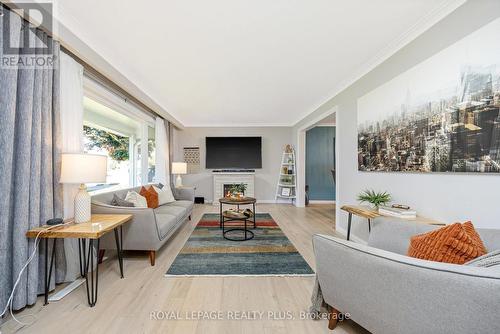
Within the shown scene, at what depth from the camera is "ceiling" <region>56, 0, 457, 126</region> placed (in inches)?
70.0

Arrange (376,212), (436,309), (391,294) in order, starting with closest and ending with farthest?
(436,309) < (391,294) < (376,212)

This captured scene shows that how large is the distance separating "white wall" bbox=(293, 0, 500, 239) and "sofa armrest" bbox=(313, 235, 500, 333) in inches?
42.9

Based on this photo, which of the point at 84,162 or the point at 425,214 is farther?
the point at 425,214

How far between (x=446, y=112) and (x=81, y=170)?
312 centimetres

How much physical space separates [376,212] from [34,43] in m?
3.49

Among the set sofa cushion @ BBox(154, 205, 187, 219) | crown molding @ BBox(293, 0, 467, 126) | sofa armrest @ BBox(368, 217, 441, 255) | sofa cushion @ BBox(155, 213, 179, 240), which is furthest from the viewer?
sofa cushion @ BBox(154, 205, 187, 219)

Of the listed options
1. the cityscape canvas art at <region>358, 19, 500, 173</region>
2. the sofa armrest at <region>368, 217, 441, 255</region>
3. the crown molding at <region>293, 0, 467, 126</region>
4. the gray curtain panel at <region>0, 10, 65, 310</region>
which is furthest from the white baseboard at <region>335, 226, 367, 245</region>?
the gray curtain panel at <region>0, 10, 65, 310</region>

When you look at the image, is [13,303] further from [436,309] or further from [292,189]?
[292,189]

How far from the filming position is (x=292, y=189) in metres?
6.27

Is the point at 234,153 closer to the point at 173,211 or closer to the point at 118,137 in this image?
the point at 118,137

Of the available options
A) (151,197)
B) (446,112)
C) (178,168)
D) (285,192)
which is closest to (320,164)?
(285,192)

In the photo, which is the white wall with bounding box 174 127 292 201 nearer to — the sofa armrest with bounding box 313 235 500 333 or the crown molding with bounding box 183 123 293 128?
the crown molding with bounding box 183 123 293 128

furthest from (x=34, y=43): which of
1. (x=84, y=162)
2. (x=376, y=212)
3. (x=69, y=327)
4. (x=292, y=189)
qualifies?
(x=292, y=189)

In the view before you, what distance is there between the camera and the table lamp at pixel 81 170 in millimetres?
1790
